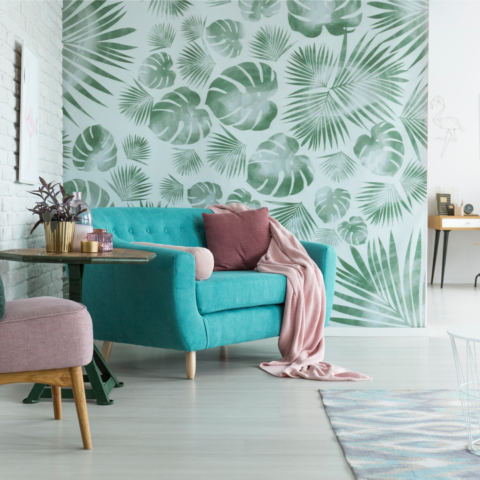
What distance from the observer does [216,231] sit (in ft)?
11.0

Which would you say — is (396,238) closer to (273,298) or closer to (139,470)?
(273,298)

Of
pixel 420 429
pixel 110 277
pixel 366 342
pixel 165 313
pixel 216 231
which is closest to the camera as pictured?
pixel 420 429

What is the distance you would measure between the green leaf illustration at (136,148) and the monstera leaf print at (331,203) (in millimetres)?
1178

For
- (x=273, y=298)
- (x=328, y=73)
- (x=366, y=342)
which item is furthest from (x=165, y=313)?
(x=328, y=73)

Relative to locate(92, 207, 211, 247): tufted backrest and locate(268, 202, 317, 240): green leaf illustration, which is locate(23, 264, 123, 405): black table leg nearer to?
locate(92, 207, 211, 247): tufted backrest

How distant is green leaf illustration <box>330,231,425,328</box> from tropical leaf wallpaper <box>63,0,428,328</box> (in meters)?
0.33

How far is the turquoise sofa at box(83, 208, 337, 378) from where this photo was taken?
8.64ft

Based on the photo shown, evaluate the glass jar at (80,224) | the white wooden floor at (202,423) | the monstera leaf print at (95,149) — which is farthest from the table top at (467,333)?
the monstera leaf print at (95,149)

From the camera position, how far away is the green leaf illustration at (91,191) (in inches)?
Result: 150

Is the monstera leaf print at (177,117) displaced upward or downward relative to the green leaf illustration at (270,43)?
downward

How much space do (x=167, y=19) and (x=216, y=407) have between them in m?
2.62

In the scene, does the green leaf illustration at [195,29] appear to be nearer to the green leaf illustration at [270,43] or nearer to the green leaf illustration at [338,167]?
the green leaf illustration at [270,43]

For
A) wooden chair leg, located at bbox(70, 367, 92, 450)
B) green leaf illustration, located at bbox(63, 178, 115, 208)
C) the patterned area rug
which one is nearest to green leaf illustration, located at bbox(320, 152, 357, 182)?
green leaf illustration, located at bbox(63, 178, 115, 208)

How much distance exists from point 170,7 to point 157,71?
0.43 m
